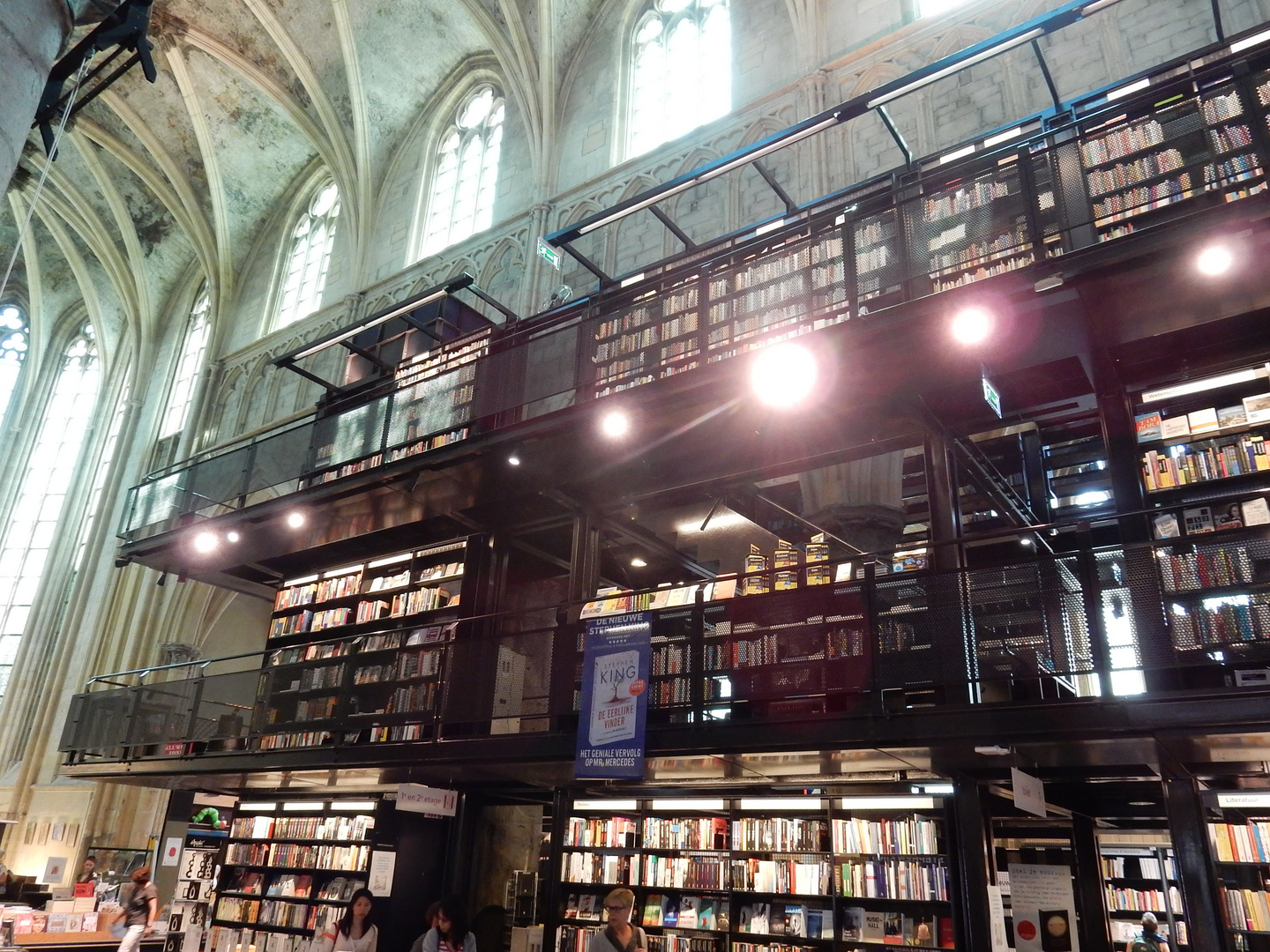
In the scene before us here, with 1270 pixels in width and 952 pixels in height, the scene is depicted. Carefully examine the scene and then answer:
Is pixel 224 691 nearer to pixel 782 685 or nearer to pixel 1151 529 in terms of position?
pixel 782 685

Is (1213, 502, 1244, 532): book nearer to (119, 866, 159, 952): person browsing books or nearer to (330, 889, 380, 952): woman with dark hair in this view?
(330, 889, 380, 952): woman with dark hair

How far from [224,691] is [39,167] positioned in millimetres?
12533

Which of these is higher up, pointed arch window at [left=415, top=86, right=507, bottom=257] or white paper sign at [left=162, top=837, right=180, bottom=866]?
pointed arch window at [left=415, top=86, right=507, bottom=257]

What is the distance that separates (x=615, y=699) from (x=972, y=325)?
314 centimetres

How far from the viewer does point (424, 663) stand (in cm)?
754

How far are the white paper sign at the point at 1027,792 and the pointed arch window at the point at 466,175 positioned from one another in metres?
10.4

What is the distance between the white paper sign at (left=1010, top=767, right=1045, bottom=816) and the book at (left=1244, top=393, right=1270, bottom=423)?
2418 millimetres

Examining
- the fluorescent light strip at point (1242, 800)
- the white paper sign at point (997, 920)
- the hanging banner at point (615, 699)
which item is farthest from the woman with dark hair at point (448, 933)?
the fluorescent light strip at point (1242, 800)

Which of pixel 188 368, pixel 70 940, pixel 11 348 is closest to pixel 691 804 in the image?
pixel 70 940

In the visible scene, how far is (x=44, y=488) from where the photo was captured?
18828 millimetres

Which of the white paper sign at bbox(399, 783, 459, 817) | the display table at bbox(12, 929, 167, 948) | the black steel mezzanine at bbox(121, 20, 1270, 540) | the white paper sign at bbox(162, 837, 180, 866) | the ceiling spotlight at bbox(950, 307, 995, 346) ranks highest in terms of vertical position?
the black steel mezzanine at bbox(121, 20, 1270, 540)

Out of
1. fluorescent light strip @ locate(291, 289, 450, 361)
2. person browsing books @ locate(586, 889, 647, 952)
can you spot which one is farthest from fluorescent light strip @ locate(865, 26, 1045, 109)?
person browsing books @ locate(586, 889, 647, 952)

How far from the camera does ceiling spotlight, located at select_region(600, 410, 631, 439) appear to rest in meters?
6.75

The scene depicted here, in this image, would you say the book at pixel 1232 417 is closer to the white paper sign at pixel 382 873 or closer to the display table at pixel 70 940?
the white paper sign at pixel 382 873
